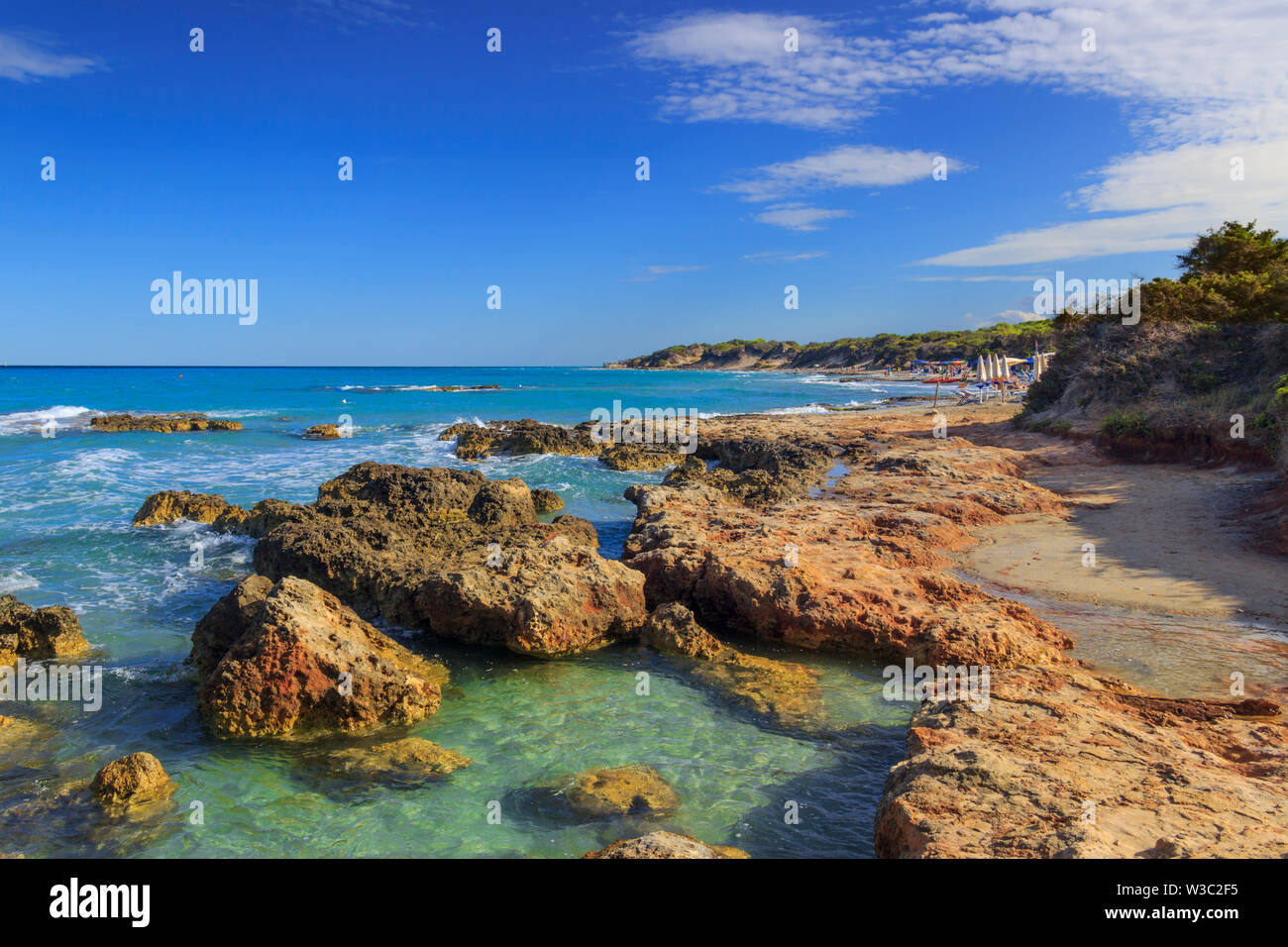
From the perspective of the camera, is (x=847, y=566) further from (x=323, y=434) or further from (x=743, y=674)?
(x=323, y=434)

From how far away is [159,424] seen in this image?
36.9 metres

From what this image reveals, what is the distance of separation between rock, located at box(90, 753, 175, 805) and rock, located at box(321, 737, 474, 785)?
3.84 feet

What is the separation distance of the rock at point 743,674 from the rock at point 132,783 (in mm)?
4797

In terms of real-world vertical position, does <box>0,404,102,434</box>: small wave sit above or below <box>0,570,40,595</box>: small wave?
above

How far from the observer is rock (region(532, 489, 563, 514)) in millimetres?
16828

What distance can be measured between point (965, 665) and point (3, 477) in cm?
2466

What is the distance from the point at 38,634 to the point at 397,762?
545 cm

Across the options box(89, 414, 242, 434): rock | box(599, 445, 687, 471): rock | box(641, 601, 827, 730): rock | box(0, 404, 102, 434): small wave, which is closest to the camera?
box(641, 601, 827, 730): rock

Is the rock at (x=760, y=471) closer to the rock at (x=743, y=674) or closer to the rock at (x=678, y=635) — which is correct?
the rock at (x=678, y=635)

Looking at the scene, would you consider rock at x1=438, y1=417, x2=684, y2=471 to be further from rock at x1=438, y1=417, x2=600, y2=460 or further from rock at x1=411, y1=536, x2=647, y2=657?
rock at x1=411, y1=536, x2=647, y2=657

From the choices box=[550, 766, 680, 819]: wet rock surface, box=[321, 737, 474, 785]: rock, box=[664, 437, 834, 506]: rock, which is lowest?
box=[550, 766, 680, 819]: wet rock surface

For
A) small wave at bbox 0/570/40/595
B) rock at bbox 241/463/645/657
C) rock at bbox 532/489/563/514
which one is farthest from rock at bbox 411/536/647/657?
rock at bbox 532/489/563/514
